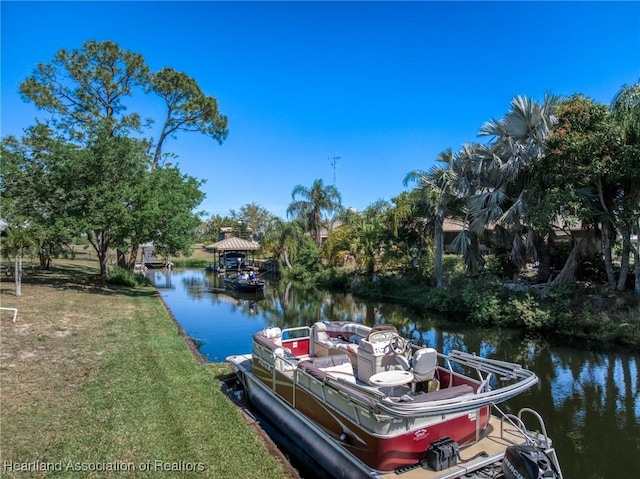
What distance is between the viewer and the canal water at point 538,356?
25.1 ft

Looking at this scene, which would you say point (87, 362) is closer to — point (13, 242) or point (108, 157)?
point (13, 242)

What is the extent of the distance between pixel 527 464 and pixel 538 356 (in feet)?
35.1

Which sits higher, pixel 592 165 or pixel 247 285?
pixel 592 165

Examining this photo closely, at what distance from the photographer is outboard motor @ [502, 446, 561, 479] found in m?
4.74

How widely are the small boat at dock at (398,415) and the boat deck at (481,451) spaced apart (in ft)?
0.05

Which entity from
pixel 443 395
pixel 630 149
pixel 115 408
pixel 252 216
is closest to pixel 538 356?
pixel 630 149

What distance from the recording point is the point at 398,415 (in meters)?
5.09

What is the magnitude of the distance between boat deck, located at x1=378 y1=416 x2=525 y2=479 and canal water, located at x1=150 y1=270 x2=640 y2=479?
4.45 ft

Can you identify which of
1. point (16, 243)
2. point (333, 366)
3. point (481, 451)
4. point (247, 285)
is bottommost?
point (481, 451)

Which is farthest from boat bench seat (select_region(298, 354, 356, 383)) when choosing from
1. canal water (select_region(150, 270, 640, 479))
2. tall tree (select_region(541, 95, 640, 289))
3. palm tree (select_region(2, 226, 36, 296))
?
palm tree (select_region(2, 226, 36, 296))

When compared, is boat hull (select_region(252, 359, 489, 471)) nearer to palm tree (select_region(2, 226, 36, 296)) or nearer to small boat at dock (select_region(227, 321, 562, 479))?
small boat at dock (select_region(227, 321, 562, 479))

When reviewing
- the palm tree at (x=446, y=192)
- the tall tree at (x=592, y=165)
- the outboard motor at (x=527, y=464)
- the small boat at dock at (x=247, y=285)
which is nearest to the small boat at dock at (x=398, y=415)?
the outboard motor at (x=527, y=464)

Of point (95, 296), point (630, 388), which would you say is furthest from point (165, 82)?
point (630, 388)

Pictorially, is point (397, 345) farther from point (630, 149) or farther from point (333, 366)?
point (630, 149)
